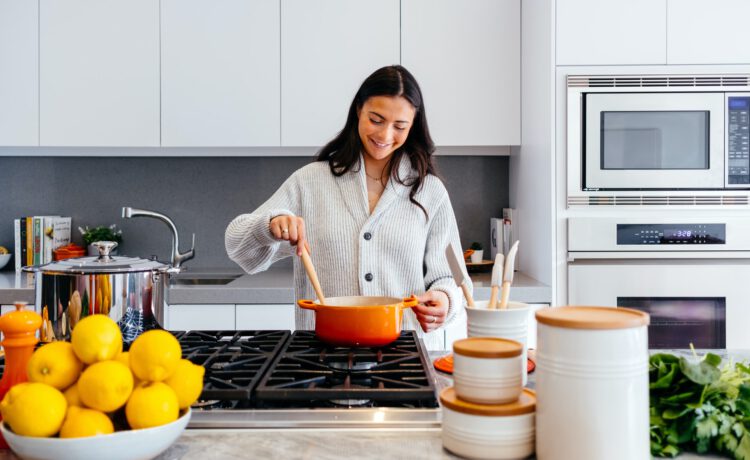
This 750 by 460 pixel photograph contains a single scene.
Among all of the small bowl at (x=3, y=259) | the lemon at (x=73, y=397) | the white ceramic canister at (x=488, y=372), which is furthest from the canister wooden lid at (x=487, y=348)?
the small bowl at (x=3, y=259)

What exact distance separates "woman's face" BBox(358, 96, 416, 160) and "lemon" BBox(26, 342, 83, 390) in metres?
1.07

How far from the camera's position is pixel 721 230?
2.39 m

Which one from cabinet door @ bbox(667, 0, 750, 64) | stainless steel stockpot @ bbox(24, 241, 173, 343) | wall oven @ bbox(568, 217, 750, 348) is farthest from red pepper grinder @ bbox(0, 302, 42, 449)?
cabinet door @ bbox(667, 0, 750, 64)

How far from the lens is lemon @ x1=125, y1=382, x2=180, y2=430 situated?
764 millimetres

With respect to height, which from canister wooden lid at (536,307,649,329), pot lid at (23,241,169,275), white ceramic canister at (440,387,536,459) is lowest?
white ceramic canister at (440,387,536,459)

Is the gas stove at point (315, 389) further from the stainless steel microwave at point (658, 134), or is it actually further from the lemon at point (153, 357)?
the stainless steel microwave at point (658, 134)

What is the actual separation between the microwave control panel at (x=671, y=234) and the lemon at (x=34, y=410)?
6.83 feet

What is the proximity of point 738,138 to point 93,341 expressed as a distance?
7.78ft

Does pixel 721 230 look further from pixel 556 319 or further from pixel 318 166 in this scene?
pixel 556 319

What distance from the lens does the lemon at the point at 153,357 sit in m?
0.78

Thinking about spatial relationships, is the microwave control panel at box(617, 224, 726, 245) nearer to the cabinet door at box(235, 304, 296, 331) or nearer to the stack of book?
the cabinet door at box(235, 304, 296, 331)

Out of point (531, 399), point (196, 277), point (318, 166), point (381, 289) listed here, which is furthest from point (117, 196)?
point (531, 399)

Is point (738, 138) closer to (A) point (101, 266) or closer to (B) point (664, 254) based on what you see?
(B) point (664, 254)

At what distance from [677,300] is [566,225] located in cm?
49
